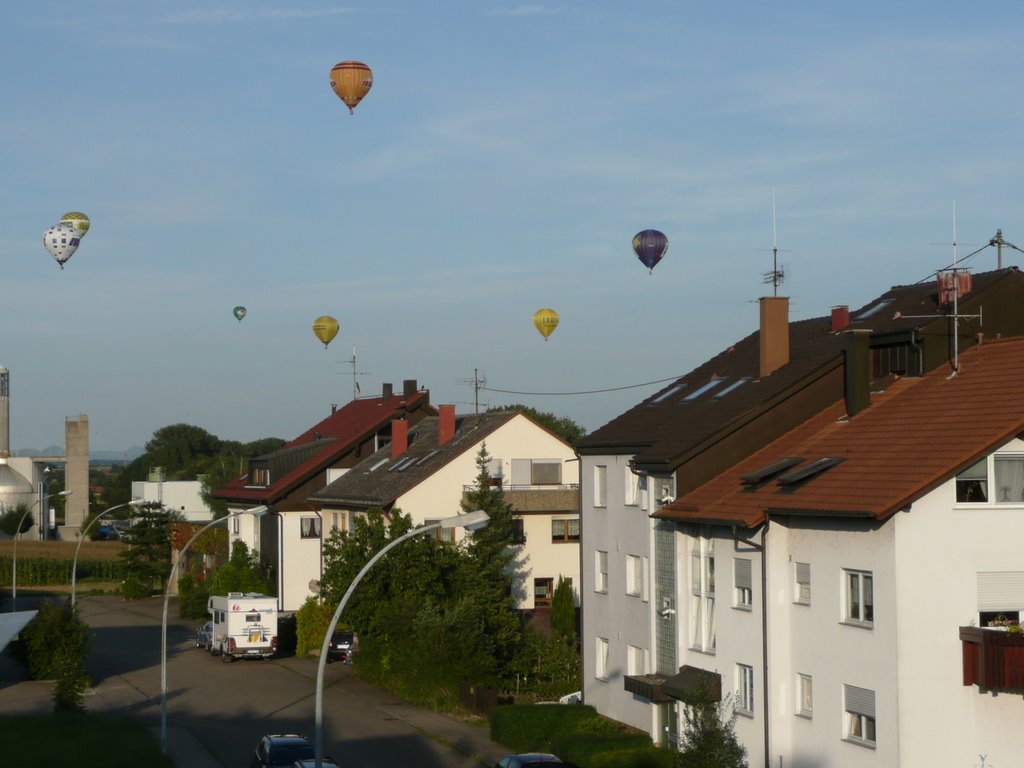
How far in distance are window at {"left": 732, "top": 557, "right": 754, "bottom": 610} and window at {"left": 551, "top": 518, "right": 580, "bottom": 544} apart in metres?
26.0

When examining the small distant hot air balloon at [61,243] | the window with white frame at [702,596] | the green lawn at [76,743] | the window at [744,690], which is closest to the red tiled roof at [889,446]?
the window with white frame at [702,596]

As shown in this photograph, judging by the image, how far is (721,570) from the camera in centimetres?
3180

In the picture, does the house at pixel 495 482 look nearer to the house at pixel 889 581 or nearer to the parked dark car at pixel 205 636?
the parked dark car at pixel 205 636

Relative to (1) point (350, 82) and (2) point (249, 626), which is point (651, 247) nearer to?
(1) point (350, 82)

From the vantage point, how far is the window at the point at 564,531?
57.1 metres

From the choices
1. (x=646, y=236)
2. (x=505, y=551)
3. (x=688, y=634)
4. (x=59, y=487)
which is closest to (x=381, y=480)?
(x=505, y=551)

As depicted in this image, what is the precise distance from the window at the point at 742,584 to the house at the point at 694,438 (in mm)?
1259

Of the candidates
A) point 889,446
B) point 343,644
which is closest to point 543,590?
point 343,644

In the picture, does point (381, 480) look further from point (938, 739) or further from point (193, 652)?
point (938, 739)

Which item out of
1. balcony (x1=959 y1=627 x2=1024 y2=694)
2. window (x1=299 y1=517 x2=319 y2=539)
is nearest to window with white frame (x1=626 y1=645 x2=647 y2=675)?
balcony (x1=959 y1=627 x2=1024 y2=694)

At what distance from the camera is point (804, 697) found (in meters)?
28.8

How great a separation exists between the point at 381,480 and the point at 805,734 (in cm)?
3308

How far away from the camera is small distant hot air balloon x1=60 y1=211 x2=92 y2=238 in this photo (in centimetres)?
6994

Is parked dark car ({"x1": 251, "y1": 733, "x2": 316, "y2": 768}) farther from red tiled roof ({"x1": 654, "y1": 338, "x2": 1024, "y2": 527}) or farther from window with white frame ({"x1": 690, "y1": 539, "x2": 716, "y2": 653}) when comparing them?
red tiled roof ({"x1": 654, "y1": 338, "x2": 1024, "y2": 527})
